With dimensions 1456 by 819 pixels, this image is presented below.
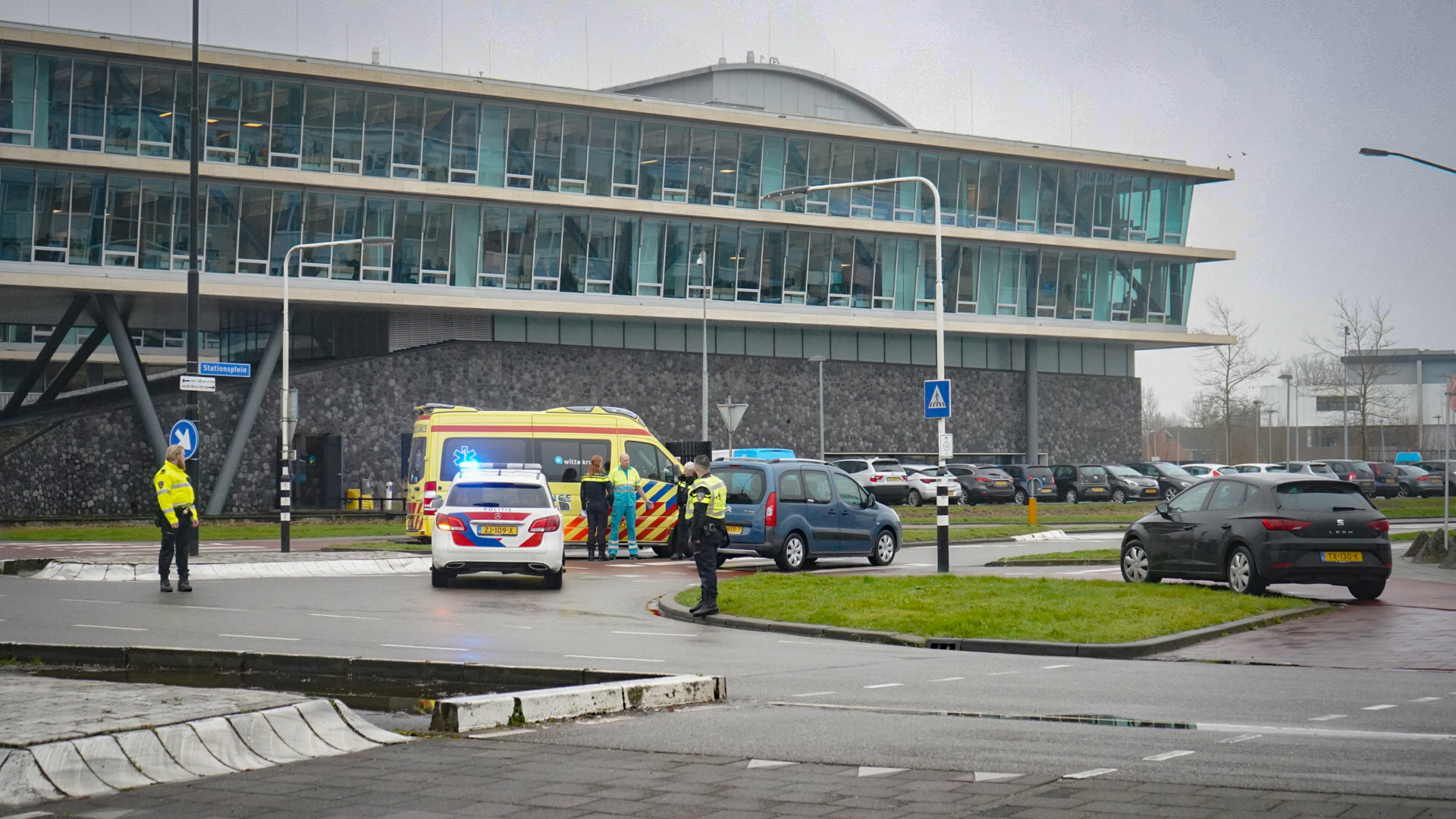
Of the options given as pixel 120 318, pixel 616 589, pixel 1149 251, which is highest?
pixel 1149 251

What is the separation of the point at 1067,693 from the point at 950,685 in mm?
936

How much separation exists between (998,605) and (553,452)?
544 inches

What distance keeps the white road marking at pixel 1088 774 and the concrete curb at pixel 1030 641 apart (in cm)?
633

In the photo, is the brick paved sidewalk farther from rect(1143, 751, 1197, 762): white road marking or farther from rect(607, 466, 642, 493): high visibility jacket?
rect(607, 466, 642, 493): high visibility jacket

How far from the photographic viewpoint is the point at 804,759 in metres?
7.46

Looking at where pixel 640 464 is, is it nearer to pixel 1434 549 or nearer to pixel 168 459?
pixel 168 459

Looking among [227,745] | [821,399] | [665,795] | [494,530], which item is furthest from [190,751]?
[821,399]

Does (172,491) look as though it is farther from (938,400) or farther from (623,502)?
(938,400)

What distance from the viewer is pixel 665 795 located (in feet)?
21.4

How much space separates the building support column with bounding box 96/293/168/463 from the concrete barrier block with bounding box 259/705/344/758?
40.1m

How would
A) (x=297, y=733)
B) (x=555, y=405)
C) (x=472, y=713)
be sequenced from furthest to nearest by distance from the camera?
(x=555, y=405)
(x=472, y=713)
(x=297, y=733)

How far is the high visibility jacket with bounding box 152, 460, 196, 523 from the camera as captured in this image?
19.1 m

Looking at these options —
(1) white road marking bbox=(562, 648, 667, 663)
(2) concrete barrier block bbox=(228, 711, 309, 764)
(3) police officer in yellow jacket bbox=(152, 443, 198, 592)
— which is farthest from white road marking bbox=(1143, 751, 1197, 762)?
(3) police officer in yellow jacket bbox=(152, 443, 198, 592)

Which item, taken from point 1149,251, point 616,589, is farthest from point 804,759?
point 1149,251
